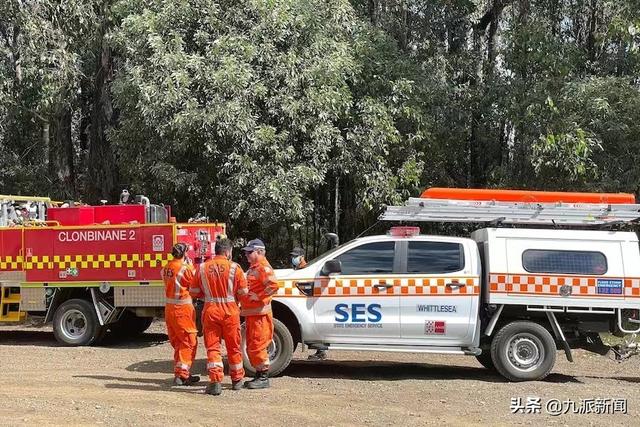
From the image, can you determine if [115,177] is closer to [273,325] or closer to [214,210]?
[214,210]

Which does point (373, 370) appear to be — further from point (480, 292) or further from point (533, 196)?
point (533, 196)

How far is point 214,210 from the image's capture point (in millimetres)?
16641

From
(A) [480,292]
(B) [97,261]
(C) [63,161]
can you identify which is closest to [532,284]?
(A) [480,292]

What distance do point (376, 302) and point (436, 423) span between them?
2370 mm

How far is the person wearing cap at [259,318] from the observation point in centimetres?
870

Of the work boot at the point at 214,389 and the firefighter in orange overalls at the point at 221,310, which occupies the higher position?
the firefighter in orange overalls at the point at 221,310

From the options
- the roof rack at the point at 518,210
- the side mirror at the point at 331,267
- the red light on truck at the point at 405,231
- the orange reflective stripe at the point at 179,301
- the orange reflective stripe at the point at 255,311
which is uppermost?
the roof rack at the point at 518,210

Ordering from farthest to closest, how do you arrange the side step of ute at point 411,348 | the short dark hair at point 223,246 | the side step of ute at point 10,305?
the side step of ute at point 10,305, the side step of ute at point 411,348, the short dark hair at point 223,246

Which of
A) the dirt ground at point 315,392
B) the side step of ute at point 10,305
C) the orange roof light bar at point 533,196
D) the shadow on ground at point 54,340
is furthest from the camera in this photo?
the shadow on ground at point 54,340

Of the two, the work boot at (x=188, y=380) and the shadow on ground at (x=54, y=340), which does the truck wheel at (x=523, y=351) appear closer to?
the work boot at (x=188, y=380)

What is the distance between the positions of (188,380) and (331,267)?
214 centimetres

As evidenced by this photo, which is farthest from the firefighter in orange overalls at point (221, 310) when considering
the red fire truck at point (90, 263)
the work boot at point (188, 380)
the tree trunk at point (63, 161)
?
the tree trunk at point (63, 161)

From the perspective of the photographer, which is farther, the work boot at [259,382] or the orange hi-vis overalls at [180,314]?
the orange hi-vis overalls at [180,314]

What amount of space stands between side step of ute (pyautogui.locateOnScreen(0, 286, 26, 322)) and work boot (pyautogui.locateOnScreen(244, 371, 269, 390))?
5.89 meters
